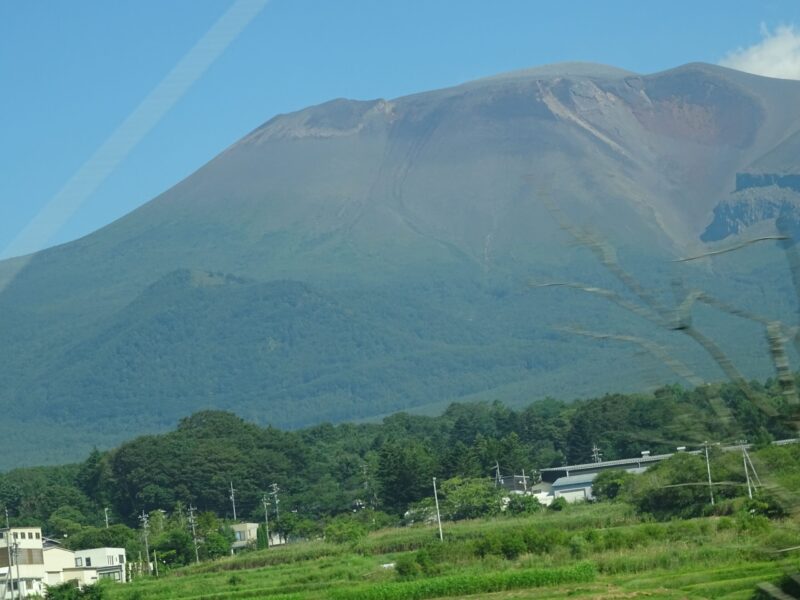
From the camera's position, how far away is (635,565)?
25453 millimetres

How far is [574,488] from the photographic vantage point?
50.2 m

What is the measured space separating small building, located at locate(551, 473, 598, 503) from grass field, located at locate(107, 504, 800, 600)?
37.0ft

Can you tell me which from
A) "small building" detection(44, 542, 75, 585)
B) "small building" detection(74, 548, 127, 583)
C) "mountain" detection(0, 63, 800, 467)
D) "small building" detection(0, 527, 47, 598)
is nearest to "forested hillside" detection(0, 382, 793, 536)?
"small building" detection(74, 548, 127, 583)

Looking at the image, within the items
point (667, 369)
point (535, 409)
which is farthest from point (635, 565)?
point (535, 409)

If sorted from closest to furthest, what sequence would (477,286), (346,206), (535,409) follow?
(535,409) → (477,286) → (346,206)

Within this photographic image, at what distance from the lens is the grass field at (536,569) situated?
23156 millimetres

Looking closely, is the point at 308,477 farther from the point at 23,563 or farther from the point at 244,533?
the point at 23,563

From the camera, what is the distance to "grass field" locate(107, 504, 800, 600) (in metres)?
23.2

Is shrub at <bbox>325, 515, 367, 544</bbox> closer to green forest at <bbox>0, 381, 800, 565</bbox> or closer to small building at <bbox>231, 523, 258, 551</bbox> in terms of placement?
green forest at <bbox>0, 381, 800, 565</bbox>

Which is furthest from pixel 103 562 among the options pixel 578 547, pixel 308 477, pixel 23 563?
pixel 308 477

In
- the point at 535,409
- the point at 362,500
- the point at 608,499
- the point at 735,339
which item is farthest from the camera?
the point at 535,409

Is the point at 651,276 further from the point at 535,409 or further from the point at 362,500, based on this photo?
the point at 362,500

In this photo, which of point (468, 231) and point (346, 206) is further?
point (346, 206)

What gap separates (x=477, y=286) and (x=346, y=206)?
26951 millimetres
